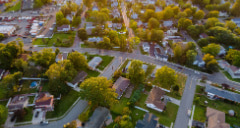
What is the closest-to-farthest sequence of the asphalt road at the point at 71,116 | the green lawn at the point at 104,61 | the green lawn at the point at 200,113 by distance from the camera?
the asphalt road at the point at 71,116 < the green lawn at the point at 200,113 < the green lawn at the point at 104,61

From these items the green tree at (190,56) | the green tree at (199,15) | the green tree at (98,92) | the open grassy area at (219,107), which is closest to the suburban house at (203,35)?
the green tree at (199,15)

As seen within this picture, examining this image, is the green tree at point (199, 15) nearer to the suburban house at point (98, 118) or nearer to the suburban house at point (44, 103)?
the suburban house at point (98, 118)

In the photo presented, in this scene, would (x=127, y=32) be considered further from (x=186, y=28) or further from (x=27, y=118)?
(x=27, y=118)

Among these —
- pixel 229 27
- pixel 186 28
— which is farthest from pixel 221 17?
pixel 186 28

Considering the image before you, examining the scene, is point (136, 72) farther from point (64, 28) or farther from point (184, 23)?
point (64, 28)

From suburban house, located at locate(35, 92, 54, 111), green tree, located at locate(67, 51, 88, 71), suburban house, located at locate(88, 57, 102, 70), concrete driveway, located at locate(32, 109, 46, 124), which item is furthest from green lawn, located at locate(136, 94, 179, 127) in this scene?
concrete driveway, located at locate(32, 109, 46, 124)

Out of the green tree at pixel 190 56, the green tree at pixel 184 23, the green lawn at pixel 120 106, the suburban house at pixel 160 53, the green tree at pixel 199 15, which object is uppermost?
the green tree at pixel 199 15
